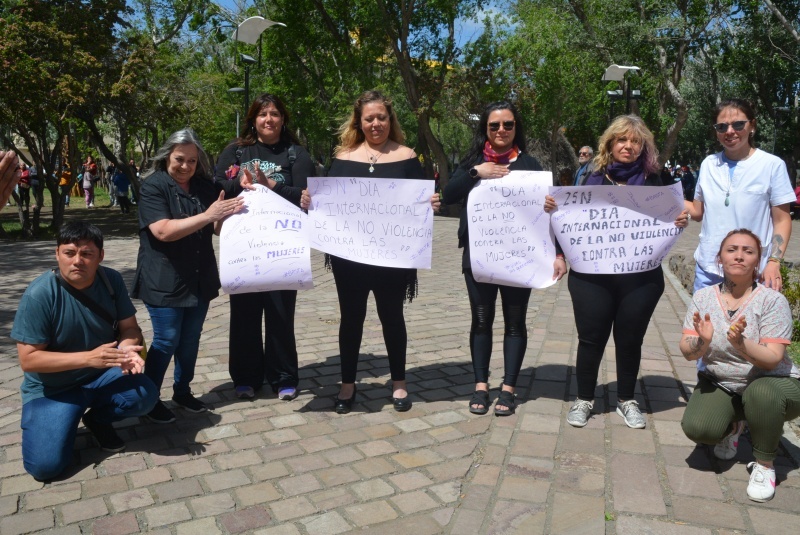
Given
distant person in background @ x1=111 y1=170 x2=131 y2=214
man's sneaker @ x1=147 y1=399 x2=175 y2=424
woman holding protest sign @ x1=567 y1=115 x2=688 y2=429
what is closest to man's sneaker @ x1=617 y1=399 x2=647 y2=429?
woman holding protest sign @ x1=567 y1=115 x2=688 y2=429

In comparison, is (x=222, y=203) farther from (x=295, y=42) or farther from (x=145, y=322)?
(x=295, y=42)

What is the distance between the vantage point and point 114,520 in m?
3.22

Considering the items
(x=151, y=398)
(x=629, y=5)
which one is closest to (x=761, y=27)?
(x=629, y=5)

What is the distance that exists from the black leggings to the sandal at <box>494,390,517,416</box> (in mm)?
69

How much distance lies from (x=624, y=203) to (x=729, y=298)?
862 millimetres

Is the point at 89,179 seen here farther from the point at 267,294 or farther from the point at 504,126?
the point at 504,126

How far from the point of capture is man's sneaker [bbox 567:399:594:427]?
14.2ft

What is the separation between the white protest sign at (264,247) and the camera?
437 centimetres

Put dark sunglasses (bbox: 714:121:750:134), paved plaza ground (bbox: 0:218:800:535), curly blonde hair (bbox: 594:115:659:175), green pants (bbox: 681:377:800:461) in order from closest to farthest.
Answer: paved plaza ground (bbox: 0:218:800:535), green pants (bbox: 681:377:800:461), dark sunglasses (bbox: 714:121:750:134), curly blonde hair (bbox: 594:115:659:175)

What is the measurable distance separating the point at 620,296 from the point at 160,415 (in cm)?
284

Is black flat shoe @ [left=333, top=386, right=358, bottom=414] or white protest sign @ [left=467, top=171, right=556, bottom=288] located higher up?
white protest sign @ [left=467, top=171, right=556, bottom=288]

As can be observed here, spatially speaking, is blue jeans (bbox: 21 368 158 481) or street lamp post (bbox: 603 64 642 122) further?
street lamp post (bbox: 603 64 642 122)

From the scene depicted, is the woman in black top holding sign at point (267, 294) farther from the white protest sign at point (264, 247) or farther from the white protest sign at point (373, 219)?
the white protest sign at point (373, 219)

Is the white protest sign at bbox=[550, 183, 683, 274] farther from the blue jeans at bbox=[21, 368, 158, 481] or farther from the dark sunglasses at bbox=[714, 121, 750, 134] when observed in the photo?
the blue jeans at bbox=[21, 368, 158, 481]
